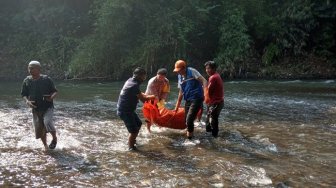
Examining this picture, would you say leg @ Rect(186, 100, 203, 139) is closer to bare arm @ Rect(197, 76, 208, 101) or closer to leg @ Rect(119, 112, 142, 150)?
bare arm @ Rect(197, 76, 208, 101)

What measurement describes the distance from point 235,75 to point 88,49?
8.93 m

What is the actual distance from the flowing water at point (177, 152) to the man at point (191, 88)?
0.53 meters

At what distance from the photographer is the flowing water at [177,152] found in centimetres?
691

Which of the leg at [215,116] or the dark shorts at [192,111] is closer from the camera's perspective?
the dark shorts at [192,111]

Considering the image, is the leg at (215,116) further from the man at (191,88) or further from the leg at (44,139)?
the leg at (44,139)

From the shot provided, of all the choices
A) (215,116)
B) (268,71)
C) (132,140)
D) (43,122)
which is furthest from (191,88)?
(268,71)

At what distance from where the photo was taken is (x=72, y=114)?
13.4 metres

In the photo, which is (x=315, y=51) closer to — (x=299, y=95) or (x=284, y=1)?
(x=284, y=1)

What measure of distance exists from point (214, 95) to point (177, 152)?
5.74 ft

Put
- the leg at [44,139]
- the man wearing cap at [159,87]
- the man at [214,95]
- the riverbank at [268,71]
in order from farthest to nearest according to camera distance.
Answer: the riverbank at [268,71]
the man wearing cap at [159,87]
the man at [214,95]
the leg at [44,139]

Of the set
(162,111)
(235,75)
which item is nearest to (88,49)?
(235,75)

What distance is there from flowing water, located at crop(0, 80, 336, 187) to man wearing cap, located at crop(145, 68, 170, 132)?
2.38 ft

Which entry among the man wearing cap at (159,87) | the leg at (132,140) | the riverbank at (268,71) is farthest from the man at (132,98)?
the riverbank at (268,71)

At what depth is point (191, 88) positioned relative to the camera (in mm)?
9625
